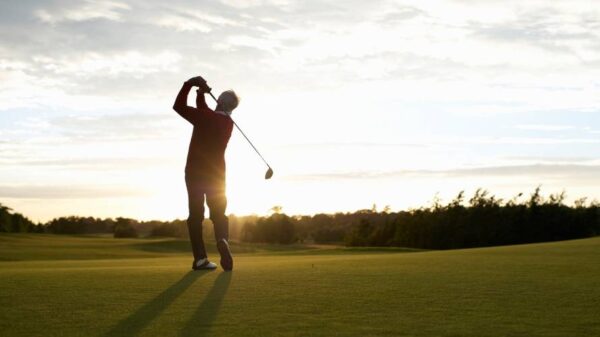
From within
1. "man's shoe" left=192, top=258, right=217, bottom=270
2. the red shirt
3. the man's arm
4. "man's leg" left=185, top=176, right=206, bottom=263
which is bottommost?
"man's shoe" left=192, top=258, right=217, bottom=270

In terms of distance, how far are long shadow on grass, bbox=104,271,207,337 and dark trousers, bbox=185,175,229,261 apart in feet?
5.44

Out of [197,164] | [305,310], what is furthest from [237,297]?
[197,164]

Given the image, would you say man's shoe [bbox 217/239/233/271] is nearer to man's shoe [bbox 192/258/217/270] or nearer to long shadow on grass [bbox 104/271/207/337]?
man's shoe [bbox 192/258/217/270]

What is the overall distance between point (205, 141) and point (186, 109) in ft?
1.54

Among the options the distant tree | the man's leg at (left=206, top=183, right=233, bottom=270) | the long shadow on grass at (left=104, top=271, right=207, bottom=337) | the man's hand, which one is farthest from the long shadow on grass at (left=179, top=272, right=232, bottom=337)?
the distant tree

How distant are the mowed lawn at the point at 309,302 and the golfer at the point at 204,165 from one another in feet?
1.97

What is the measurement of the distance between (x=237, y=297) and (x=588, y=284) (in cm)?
373

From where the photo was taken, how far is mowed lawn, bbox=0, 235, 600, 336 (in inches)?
205

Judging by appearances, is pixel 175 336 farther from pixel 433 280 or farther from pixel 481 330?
pixel 433 280

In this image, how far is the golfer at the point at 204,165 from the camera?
→ 29.0 ft

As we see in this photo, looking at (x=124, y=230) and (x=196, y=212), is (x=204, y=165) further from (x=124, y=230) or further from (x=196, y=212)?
(x=124, y=230)

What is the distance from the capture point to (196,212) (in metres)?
8.96

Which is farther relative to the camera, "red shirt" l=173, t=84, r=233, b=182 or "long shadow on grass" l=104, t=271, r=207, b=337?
"red shirt" l=173, t=84, r=233, b=182

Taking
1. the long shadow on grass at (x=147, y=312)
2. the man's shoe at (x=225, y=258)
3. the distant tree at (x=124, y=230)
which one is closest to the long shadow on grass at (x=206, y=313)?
the long shadow on grass at (x=147, y=312)
